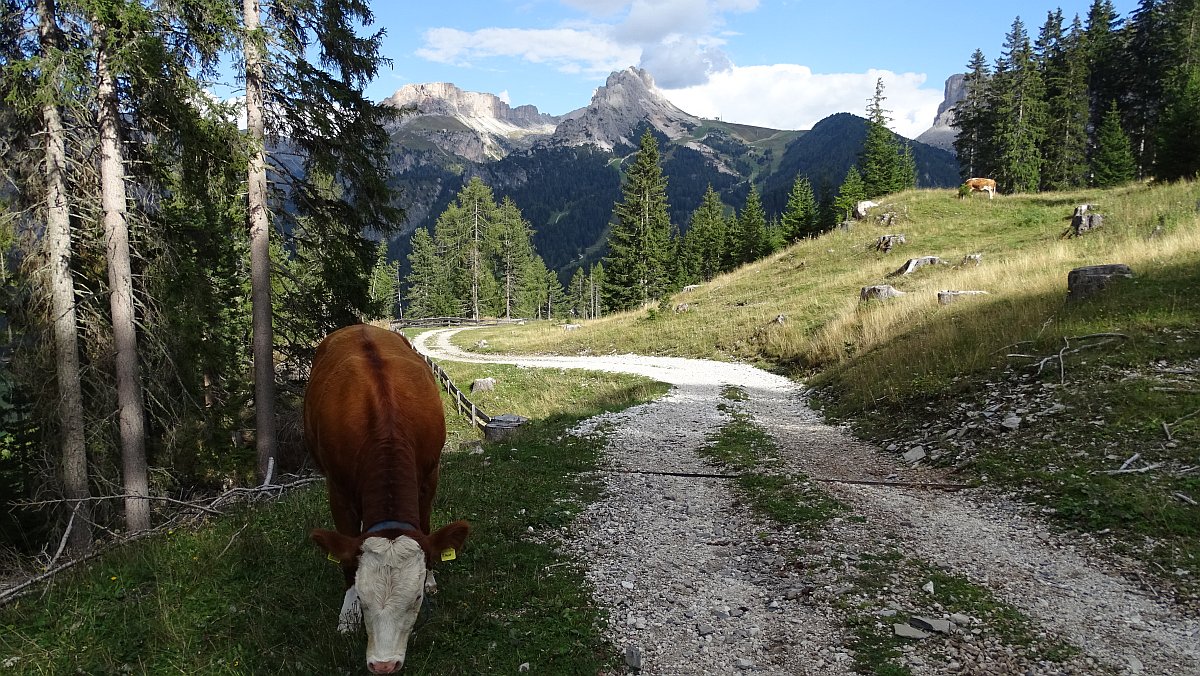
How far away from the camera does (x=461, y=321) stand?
63.3m

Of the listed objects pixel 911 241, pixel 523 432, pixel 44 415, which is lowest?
pixel 523 432

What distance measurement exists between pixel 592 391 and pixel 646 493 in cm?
1031

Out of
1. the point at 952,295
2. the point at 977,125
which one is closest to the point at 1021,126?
the point at 977,125

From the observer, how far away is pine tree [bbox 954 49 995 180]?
5981 cm

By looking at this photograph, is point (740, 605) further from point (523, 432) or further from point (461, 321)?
point (461, 321)

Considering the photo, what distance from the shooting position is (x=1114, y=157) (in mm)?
45625

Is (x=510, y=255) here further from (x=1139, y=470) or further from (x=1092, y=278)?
(x=1139, y=470)

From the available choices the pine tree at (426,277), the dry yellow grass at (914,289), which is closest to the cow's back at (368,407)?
the dry yellow grass at (914,289)

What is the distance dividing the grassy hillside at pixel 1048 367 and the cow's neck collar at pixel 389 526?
20.8 ft

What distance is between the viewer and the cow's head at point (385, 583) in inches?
134

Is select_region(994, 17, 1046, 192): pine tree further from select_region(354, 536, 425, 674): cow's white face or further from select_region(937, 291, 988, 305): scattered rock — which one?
select_region(354, 536, 425, 674): cow's white face

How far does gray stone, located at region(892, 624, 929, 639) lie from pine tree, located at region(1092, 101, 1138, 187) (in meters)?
59.6

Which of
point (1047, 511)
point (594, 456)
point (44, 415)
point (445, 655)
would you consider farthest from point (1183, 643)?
point (44, 415)

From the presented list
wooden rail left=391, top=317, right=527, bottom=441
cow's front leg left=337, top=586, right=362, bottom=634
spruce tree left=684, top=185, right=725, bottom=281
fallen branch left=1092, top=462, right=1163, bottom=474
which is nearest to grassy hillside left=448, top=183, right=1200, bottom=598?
fallen branch left=1092, top=462, right=1163, bottom=474
